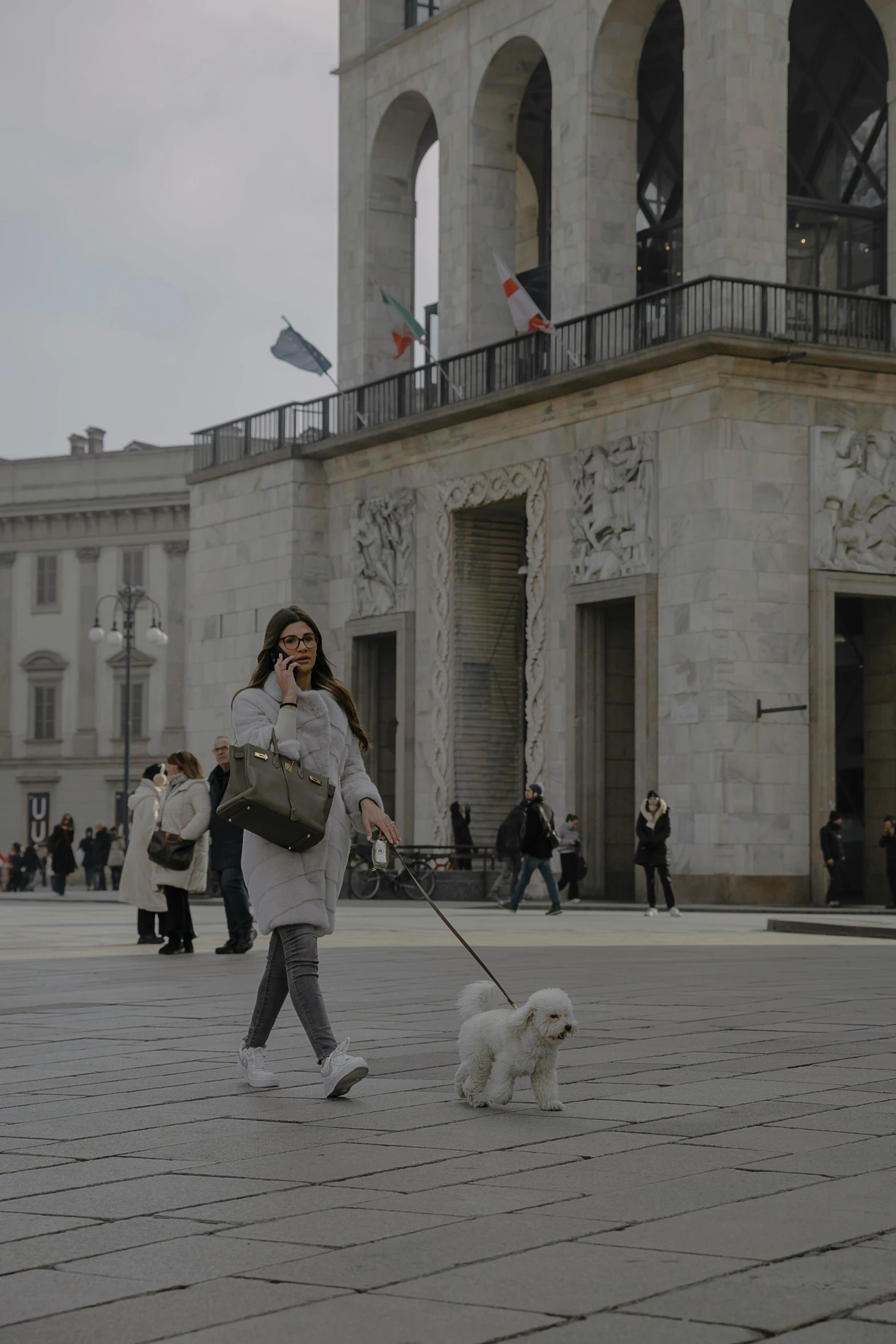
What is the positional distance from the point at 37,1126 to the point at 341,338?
36.3m

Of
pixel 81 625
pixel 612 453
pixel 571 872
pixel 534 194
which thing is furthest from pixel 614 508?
pixel 81 625

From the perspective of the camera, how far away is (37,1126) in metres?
7.41

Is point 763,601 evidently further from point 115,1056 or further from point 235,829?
point 115,1056

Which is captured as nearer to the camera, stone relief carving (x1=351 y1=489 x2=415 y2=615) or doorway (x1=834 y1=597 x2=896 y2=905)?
doorway (x1=834 y1=597 x2=896 y2=905)

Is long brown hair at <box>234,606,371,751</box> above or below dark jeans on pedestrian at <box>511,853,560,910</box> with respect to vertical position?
above

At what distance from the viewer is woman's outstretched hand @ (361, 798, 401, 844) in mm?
8211

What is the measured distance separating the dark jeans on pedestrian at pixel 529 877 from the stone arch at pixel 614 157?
11.0 m

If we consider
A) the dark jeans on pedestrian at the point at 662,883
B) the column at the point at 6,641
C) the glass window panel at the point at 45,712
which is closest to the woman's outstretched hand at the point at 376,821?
the dark jeans on pedestrian at the point at 662,883

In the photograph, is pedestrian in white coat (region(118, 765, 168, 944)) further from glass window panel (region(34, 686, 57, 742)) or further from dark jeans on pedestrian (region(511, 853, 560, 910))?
glass window panel (region(34, 686, 57, 742))

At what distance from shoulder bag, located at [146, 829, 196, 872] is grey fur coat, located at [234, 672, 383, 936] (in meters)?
9.27

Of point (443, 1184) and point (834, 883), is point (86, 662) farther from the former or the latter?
point (443, 1184)

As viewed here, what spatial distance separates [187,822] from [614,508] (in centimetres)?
1645

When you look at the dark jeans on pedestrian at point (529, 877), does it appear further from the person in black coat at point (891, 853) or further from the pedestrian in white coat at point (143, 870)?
the pedestrian in white coat at point (143, 870)

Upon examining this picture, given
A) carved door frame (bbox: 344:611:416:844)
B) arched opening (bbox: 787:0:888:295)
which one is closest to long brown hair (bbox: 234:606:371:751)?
arched opening (bbox: 787:0:888:295)
